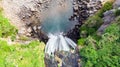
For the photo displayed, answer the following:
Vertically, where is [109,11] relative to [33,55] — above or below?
above

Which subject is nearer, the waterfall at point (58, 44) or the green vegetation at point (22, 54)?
the green vegetation at point (22, 54)

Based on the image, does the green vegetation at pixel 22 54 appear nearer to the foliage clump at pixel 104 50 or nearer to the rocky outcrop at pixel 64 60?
the rocky outcrop at pixel 64 60

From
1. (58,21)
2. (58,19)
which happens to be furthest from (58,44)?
(58,19)

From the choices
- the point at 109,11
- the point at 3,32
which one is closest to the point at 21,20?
the point at 3,32

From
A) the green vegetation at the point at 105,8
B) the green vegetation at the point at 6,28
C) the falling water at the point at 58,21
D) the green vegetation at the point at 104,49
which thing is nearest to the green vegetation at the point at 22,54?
the green vegetation at the point at 6,28

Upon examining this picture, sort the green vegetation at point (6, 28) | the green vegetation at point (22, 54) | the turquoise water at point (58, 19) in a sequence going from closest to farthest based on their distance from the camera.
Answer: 1. the green vegetation at point (22, 54)
2. the green vegetation at point (6, 28)
3. the turquoise water at point (58, 19)

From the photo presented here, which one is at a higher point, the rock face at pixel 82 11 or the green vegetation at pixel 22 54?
the rock face at pixel 82 11

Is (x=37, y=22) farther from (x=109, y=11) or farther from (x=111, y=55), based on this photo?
(x=111, y=55)

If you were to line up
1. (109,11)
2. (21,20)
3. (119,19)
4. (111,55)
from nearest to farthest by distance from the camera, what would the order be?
1. (111,55)
2. (119,19)
3. (109,11)
4. (21,20)
